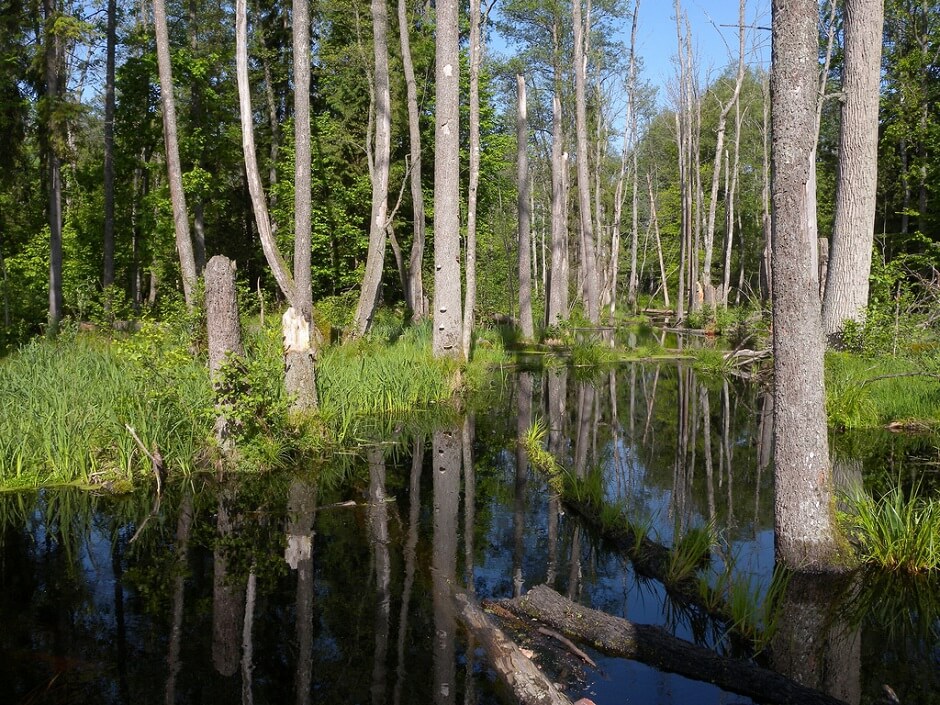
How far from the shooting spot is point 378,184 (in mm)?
16484

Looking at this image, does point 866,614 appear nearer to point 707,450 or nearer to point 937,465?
point 937,465

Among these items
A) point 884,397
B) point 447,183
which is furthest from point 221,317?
point 884,397

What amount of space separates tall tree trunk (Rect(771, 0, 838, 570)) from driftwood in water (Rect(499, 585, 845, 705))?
154 cm

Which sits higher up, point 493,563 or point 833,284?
point 833,284

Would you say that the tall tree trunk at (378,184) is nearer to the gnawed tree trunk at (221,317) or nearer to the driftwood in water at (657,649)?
→ the gnawed tree trunk at (221,317)

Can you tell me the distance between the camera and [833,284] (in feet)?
43.4

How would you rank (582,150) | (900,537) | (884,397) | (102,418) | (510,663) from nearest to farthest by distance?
(510,663) < (900,537) < (102,418) < (884,397) < (582,150)

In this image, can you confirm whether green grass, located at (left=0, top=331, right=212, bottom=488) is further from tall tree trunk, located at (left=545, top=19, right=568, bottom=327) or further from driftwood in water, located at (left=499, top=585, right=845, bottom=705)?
tall tree trunk, located at (left=545, top=19, right=568, bottom=327)

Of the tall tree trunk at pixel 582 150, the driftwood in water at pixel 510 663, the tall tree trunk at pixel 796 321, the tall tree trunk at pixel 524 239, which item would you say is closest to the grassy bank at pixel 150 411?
the driftwood in water at pixel 510 663

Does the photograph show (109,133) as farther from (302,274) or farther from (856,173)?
(856,173)

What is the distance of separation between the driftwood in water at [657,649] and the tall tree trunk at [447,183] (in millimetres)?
8789

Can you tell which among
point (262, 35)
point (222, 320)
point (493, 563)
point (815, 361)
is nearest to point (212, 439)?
point (222, 320)

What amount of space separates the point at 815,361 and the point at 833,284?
30.1ft

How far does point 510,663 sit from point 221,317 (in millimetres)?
5420
